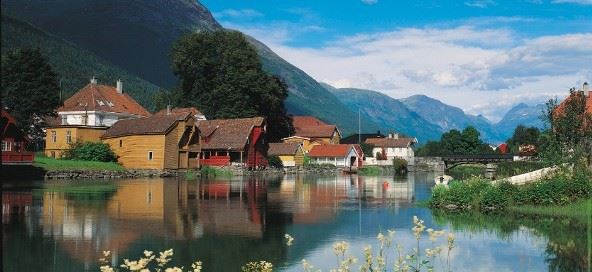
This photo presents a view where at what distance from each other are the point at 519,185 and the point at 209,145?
154 ft

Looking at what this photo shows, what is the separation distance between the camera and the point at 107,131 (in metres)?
71.9

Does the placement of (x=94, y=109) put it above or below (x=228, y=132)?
above

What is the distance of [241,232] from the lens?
21281 mm

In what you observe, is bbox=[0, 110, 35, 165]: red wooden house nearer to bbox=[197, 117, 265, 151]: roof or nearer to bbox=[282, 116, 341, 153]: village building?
bbox=[197, 117, 265, 151]: roof

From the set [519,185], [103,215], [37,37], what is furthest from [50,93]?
[37,37]

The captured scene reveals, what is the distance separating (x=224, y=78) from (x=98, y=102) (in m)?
16.0

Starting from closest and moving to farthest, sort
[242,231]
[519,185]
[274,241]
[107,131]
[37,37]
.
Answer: [274,241], [242,231], [519,185], [107,131], [37,37]

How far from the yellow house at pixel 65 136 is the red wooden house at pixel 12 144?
13510 millimetres

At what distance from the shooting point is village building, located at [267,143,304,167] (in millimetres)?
85812

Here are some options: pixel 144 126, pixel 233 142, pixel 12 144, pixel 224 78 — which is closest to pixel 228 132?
pixel 233 142

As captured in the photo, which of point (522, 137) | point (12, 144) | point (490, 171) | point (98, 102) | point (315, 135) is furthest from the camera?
point (522, 137)

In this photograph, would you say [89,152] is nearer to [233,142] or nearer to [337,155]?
[233,142]

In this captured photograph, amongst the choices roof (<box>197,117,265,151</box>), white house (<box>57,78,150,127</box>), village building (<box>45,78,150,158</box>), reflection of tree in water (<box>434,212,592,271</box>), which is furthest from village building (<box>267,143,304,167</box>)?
reflection of tree in water (<box>434,212,592,271</box>)

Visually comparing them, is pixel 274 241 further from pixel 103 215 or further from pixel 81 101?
pixel 81 101
